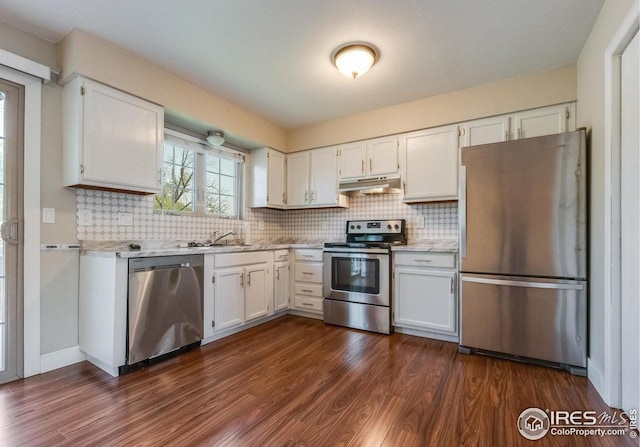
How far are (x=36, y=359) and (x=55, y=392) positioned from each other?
0.43m

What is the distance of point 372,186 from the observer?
11.2 ft

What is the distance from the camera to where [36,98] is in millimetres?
2152

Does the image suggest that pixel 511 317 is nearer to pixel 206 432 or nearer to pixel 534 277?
pixel 534 277

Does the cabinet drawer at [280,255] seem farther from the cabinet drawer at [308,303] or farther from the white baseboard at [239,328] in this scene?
the white baseboard at [239,328]

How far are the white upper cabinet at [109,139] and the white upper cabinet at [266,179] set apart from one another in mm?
1420

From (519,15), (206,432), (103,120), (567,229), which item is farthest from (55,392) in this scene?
(519,15)

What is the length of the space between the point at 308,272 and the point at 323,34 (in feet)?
7.95

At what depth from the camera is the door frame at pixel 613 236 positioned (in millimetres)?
1688

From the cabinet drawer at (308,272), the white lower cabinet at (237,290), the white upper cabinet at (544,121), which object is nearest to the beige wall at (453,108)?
the white upper cabinet at (544,121)

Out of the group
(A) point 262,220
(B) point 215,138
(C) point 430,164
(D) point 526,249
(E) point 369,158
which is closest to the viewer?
(D) point 526,249

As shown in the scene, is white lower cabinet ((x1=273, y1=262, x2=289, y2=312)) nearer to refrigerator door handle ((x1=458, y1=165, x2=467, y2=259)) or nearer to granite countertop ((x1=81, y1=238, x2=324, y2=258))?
granite countertop ((x1=81, y1=238, x2=324, y2=258))

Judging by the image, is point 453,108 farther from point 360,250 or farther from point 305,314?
point 305,314

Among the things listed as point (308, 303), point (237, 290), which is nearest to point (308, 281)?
point (308, 303)

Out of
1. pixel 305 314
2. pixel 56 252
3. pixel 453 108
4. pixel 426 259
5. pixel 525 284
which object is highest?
pixel 453 108
